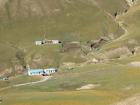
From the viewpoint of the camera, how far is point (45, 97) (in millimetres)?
110500

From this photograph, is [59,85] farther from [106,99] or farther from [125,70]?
[106,99]

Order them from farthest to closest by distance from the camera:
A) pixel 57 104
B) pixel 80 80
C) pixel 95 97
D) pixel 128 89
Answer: pixel 80 80 → pixel 128 89 → pixel 95 97 → pixel 57 104

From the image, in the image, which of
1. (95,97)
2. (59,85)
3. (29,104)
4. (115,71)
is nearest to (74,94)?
(95,97)

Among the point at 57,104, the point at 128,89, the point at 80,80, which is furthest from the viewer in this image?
the point at 80,80

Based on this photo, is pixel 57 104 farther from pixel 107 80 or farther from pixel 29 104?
pixel 107 80

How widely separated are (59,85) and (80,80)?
6894 mm

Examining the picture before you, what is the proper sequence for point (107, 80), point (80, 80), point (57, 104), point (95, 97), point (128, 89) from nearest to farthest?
point (57, 104)
point (95, 97)
point (128, 89)
point (107, 80)
point (80, 80)

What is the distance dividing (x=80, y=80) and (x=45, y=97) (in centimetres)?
3637

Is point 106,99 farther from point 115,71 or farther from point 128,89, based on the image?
point 115,71

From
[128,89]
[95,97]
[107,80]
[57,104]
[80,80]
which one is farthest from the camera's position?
[80,80]

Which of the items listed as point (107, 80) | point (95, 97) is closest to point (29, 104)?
point (95, 97)

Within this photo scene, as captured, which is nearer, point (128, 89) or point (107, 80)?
point (128, 89)

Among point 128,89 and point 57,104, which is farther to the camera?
point 128,89

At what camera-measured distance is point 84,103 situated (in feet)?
334
